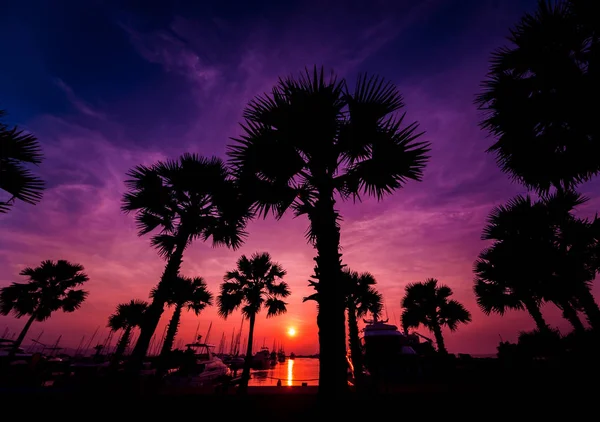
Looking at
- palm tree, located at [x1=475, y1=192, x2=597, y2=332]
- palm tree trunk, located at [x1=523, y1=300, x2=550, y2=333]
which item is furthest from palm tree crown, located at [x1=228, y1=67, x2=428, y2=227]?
Result: palm tree trunk, located at [x1=523, y1=300, x2=550, y2=333]

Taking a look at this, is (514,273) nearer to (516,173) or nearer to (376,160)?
(516,173)

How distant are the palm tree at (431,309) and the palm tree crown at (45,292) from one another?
1091 inches

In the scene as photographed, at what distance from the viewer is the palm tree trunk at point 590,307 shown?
8820 millimetres

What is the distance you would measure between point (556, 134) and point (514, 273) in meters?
7.85

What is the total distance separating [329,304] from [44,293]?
23.8 m

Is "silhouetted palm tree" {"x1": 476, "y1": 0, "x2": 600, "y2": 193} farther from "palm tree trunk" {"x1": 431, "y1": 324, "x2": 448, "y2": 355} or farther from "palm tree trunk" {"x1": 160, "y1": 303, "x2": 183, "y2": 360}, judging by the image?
"palm tree trunk" {"x1": 160, "y1": 303, "x2": 183, "y2": 360}

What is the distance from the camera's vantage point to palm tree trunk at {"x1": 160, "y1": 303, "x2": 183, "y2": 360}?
1381 centimetres

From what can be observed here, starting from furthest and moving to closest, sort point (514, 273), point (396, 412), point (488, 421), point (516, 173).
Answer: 1. point (514, 273)
2. point (516, 173)
3. point (396, 412)
4. point (488, 421)

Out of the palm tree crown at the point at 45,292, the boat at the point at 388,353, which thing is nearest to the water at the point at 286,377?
the boat at the point at 388,353

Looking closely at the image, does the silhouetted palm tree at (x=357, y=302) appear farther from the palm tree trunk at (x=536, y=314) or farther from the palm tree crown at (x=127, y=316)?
the palm tree crown at (x=127, y=316)

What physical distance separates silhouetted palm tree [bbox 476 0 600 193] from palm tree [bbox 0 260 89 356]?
91.8 ft

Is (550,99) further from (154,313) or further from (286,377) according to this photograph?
(286,377)

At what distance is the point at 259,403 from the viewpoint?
3.58m

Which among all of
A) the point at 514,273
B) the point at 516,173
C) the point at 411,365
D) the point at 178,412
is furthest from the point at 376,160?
the point at 411,365
